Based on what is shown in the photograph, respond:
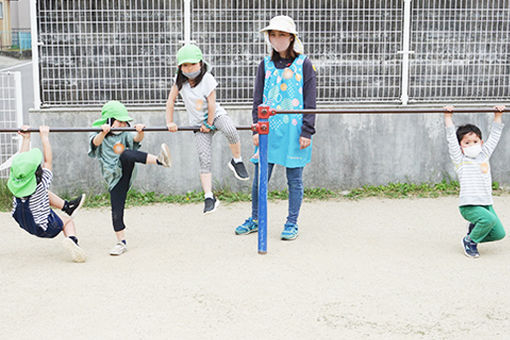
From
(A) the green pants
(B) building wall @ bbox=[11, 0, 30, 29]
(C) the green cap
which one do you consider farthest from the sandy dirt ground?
(B) building wall @ bbox=[11, 0, 30, 29]

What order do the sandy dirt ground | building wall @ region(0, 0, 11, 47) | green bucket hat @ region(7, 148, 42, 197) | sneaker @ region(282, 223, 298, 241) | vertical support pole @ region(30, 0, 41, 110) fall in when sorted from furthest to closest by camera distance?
building wall @ region(0, 0, 11, 47)
vertical support pole @ region(30, 0, 41, 110)
sneaker @ region(282, 223, 298, 241)
green bucket hat @ region(7, 148, 42, 197)
the sandy dirt ground

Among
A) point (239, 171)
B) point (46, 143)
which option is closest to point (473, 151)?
point (239, 171)

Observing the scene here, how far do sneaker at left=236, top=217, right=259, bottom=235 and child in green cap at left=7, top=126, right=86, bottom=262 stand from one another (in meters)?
1.46

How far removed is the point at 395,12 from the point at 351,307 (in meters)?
4.33

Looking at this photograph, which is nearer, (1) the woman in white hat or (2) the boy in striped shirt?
(2) the boy in striped shirt

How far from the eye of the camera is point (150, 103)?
7.64 m

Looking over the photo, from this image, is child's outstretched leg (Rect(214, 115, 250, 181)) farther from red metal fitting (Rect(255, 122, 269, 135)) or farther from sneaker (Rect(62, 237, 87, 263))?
sneaker (Rect(62, 237, 87, 263))

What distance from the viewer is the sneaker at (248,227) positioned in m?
6.11

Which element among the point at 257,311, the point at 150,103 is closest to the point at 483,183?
the point at 257,311

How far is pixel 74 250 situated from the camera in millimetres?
5234

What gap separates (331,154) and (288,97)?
205 cm

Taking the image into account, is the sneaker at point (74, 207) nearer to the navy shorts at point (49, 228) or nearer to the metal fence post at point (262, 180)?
the navy shorts at point (49, 228)

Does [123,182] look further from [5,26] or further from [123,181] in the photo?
[5,26]

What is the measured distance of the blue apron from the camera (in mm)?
5680
